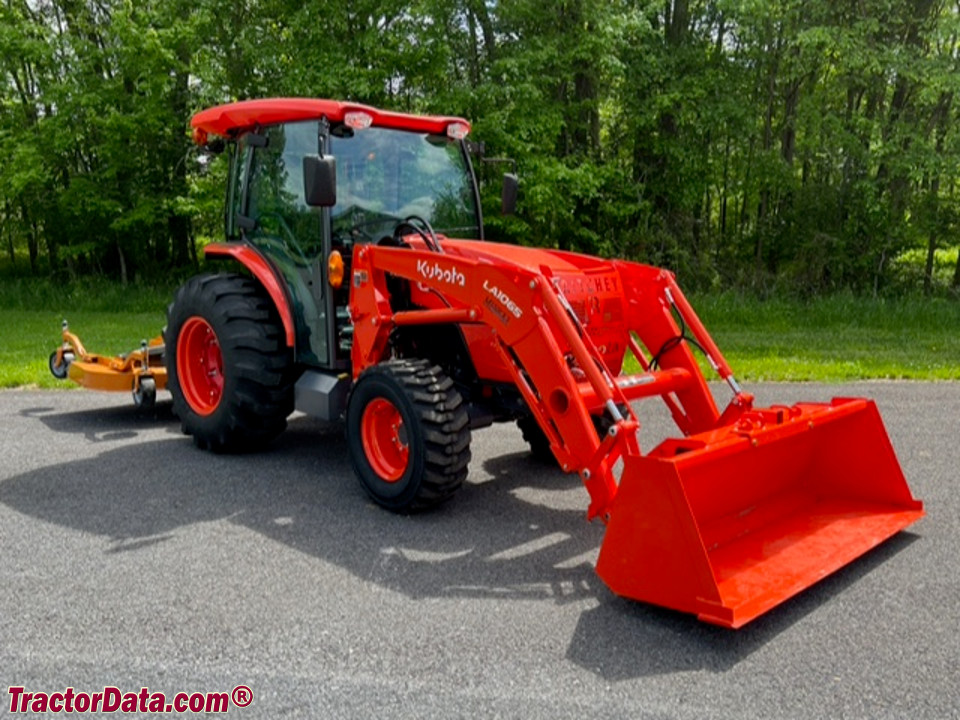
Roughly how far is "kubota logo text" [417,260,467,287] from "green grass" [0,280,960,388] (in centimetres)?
506

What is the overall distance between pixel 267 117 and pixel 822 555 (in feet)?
14.4

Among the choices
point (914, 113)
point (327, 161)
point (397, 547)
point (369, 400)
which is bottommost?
point (397, 547)

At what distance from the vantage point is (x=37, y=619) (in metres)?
3.60

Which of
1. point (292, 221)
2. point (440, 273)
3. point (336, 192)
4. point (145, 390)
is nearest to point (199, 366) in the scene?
point (145, 390)

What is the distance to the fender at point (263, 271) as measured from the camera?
5840mm

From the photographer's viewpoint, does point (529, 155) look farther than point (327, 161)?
Yes

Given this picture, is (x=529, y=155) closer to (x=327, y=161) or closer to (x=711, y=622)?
(x=327, y=161)

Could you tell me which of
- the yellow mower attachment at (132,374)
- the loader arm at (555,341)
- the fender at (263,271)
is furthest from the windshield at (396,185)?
the yellow mower attachment at (132,374)

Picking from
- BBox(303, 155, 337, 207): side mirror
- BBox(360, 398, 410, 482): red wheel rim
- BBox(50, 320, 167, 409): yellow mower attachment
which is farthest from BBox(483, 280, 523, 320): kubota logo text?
BBox(50, 320, 167, 409): yellow mower attachment

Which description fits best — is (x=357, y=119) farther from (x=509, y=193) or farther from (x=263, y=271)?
(x=509, y=193)

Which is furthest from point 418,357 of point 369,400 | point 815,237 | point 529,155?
point 815,237

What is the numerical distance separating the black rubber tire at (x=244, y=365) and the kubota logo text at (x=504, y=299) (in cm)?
190

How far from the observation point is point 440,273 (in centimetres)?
494

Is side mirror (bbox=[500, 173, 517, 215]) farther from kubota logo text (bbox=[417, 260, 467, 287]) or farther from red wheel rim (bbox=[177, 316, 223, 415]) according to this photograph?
red wheel rim (bbox=[177, 316, 223, 415])
